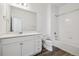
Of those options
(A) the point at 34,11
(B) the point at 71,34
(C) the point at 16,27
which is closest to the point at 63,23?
(B) the point at 71,34

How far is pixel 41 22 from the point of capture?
167 cm

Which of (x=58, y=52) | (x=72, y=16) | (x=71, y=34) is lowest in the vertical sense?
(x=58, y=52)

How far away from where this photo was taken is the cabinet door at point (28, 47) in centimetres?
165

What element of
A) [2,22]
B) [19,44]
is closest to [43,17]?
[19,44]

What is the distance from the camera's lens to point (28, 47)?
1.75 m

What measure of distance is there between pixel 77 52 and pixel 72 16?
2.13 feet

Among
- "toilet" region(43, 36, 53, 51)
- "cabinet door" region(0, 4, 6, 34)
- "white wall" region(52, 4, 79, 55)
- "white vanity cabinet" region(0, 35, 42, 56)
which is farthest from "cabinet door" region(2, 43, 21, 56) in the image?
"white wall" region(52, 4, 79, 55)

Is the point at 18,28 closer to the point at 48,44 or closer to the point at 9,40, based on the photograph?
the point at 9,40

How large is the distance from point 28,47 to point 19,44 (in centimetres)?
24

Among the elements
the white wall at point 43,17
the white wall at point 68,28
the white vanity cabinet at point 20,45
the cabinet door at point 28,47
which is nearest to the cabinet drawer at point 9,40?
the white vanity cabinet at point 20,45

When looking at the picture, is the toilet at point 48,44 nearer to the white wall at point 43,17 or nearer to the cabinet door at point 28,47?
the white wall at point 43,17

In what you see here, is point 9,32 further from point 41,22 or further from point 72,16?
point 72,16

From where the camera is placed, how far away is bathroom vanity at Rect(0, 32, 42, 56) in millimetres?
1378

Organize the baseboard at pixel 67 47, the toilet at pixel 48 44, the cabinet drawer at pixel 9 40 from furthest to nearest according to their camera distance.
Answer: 1. the toilet at pixel 48 44
2. the baseboard at pixel 67 47
3. the cabinet drawer at pixel 9 40
